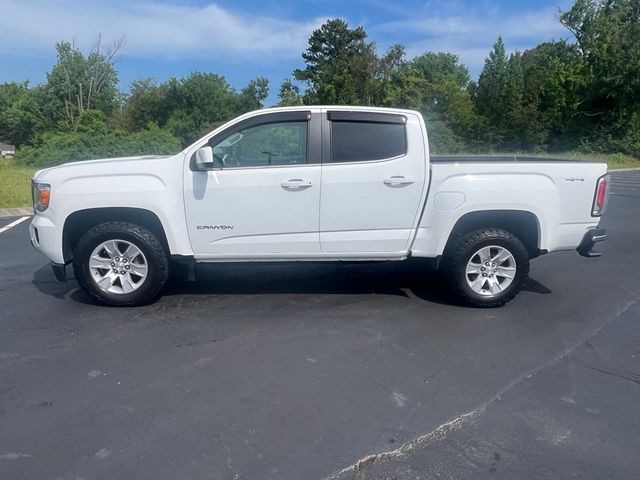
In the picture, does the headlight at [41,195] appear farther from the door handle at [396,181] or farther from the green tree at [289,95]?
the green tree at [289,95]

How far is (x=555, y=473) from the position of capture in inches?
126

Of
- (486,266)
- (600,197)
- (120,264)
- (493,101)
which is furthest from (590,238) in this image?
(493,101)

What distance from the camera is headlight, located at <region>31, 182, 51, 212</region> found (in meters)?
5.70

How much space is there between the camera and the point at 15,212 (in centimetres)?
1366

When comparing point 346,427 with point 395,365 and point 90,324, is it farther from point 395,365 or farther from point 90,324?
→ point 90,324

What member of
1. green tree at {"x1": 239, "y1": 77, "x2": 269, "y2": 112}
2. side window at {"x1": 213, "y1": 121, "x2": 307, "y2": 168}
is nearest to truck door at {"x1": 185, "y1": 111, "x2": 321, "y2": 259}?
side window at {"x1": 213, "y1": 121, "x2": 307, "y2": 168}

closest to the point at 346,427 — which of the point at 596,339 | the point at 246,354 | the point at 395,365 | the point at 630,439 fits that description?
the point at 395,365

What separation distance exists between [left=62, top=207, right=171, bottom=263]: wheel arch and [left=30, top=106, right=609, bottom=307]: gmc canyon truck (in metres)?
0.01

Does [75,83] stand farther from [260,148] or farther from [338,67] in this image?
[260,148]

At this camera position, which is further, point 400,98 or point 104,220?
point 400,98

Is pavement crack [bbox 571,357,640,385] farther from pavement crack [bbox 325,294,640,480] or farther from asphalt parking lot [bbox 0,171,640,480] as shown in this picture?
pavement crack [bbox 325,294,640,480]

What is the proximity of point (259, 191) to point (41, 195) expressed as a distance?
2.10 meters

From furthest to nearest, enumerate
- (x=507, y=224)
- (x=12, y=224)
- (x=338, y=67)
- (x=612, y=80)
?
(x=338, y=67), (x=612, y=80), (x=12, y=224), (x=507, y=224)

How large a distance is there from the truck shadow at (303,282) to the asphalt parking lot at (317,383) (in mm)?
44
